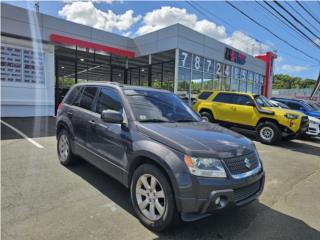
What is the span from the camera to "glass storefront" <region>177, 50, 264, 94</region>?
15914 mm

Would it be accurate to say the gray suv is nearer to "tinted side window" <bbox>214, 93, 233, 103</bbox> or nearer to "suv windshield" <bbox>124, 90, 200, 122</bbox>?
"suv windshield" <bbox>124, 90, 200, 122</bbox>

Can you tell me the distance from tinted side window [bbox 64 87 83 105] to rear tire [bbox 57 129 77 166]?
0.63 m

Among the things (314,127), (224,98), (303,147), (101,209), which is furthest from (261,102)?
(101,209)

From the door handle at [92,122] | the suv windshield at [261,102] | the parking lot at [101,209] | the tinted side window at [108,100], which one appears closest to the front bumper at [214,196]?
the parking lot at [101,209]

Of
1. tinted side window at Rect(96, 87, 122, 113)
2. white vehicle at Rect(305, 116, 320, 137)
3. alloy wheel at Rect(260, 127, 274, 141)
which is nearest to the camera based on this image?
tinted side window at Rect(96, 87, 122, 113)

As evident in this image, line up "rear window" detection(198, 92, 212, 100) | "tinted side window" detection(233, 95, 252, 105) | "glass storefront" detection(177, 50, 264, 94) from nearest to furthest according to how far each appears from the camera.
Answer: "tinted side window" detection(233, 95, 252, 105), "rear window" detection(198, 92, 212, 100), "glass storefront" detection(177, 50, 264, 94)

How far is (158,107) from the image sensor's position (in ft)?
14.2

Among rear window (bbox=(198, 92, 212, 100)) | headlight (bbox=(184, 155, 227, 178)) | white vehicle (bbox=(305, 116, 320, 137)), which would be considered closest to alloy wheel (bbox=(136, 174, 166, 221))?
headlight (bbox=(184, 155, 227, 178))

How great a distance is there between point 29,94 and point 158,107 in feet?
34.9

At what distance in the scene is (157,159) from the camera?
3127 mm

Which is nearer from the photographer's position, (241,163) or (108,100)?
(241,163)

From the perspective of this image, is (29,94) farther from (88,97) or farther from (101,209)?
(101,209)

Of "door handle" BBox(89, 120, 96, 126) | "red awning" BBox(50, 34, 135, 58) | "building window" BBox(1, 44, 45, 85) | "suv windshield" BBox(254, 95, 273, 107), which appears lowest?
"door handle" BBox(89, 120, 96, 126)

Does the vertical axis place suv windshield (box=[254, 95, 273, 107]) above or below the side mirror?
above
